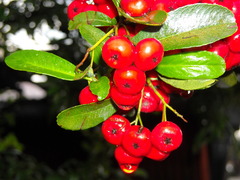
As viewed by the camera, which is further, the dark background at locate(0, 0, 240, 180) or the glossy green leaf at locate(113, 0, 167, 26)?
the dark background at locate(0, 0, 240, 180)

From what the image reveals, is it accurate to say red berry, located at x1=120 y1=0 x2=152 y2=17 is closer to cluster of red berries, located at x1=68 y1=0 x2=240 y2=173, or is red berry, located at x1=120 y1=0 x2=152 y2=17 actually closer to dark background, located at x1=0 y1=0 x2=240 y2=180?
cluster of red berries, located at x1=68 y1=0 x2=240 y2=173

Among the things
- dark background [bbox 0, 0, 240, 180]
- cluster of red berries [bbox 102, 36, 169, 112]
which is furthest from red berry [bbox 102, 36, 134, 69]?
dark background [bbox 0, 0, 240, 180]

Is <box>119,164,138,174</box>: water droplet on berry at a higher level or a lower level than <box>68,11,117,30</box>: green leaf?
lower

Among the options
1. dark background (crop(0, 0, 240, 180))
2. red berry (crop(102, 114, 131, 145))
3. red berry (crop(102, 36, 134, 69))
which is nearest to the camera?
red berry (crop(102, 36, 134, 69))

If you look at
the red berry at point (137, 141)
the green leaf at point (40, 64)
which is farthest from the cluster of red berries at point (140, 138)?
the green leaf at point (40, 64)

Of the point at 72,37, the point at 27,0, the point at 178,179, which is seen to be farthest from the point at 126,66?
the point at 178,179

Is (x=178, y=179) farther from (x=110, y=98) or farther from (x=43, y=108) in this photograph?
(x=110, y=98)

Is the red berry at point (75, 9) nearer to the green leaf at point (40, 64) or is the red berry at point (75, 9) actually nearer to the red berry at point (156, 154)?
the green leaf at point (40, 64)
